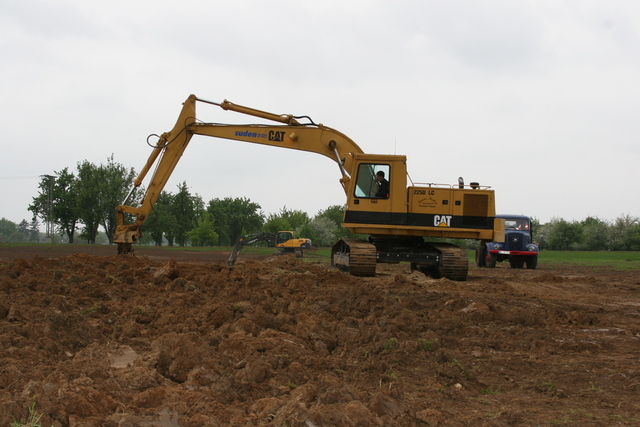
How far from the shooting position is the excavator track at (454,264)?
51.9 ft

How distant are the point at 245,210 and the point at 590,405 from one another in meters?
81.8

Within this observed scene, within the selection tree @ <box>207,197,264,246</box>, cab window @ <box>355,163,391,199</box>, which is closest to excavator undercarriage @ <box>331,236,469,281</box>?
cab window @ <box>355,163,391,199</box>

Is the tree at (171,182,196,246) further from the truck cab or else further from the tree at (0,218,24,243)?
the tree at (0,218,24,243)

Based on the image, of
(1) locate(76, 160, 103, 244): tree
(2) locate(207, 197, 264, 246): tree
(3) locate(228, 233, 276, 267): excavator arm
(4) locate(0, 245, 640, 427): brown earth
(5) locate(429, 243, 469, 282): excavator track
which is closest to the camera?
A: (4) locate(0, 245, 640, 427): brown earth

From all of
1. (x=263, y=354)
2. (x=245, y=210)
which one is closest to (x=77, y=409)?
(x=263, y=354)

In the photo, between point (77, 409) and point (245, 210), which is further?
point (245, 210)

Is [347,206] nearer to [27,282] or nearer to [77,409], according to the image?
[27,282]

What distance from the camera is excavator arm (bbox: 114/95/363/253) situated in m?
17.5

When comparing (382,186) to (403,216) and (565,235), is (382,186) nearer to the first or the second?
(403,216)

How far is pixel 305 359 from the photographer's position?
5.96 metres

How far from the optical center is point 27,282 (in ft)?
36.1

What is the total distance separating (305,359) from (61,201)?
2590 inches

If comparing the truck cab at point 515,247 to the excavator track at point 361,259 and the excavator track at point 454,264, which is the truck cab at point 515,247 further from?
the excavator track at point 361,259

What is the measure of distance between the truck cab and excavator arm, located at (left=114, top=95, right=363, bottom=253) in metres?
10.8
